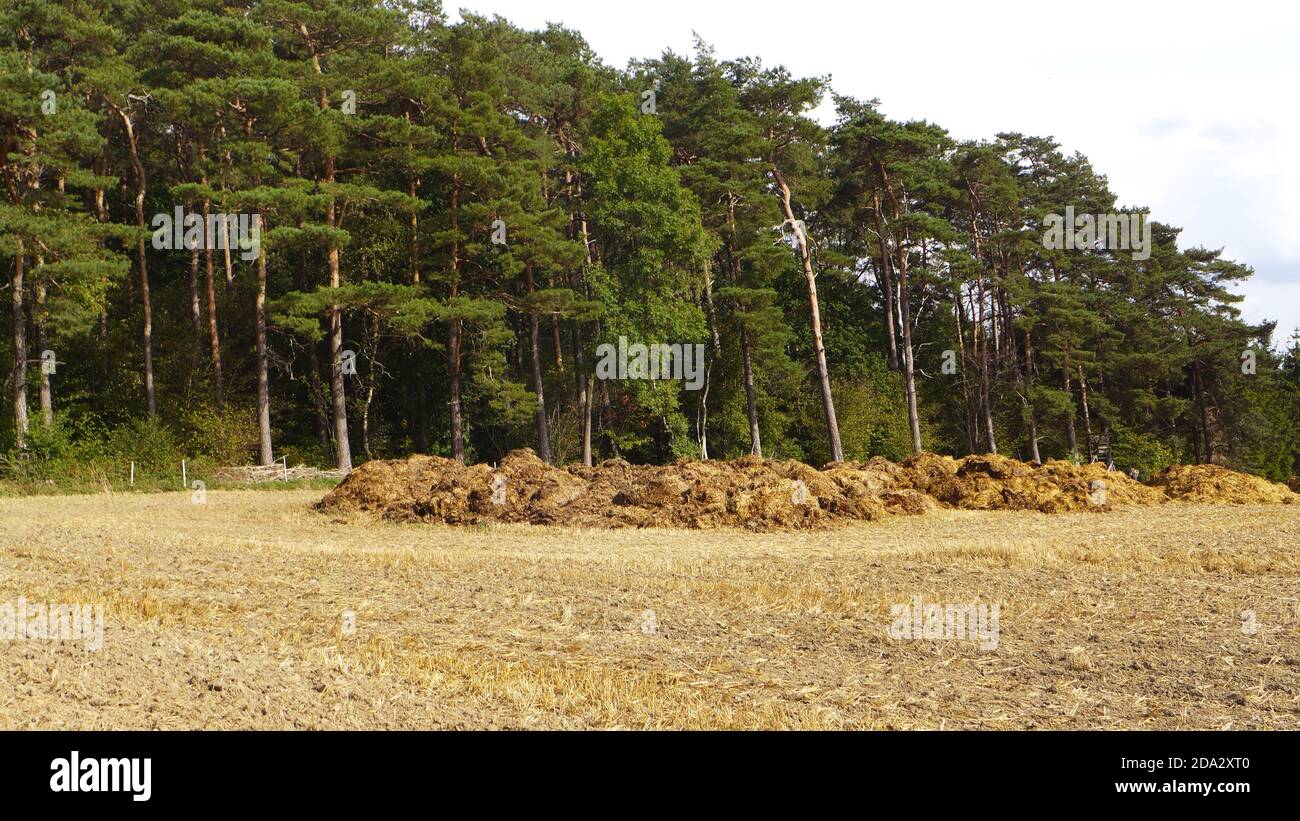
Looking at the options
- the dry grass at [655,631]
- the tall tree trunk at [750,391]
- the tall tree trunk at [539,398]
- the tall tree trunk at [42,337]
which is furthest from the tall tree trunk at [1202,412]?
the tall tree trunk at [42,337]

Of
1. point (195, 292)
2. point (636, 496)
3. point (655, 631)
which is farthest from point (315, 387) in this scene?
point (655, 631)

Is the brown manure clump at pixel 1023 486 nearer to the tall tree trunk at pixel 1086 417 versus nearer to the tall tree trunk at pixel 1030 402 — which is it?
the tall tree trunk at pixel 1030 402

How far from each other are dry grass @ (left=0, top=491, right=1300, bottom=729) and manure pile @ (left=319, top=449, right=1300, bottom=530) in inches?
102

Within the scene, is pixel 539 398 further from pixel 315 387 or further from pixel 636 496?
pixel 636 496

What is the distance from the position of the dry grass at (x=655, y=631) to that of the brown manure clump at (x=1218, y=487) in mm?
5973

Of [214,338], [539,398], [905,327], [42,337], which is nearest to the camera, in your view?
[42,337]

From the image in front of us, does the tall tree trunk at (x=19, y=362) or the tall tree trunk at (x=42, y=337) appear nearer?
the tall tree trunk at (x=19, y=362)

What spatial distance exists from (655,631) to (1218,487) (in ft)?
66.2

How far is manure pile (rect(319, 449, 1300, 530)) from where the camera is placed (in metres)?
22.1

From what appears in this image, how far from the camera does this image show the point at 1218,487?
25.7 meters

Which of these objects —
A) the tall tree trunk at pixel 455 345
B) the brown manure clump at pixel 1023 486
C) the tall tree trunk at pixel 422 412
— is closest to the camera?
the brown manure clump at pixel 1023 486

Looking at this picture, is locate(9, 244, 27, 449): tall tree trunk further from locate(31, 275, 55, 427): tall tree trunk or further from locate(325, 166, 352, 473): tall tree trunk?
locate(325, 166, 352, 473): tall tree trunk

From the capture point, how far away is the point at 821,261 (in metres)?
50.1

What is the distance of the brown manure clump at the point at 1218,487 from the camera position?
24859mm
